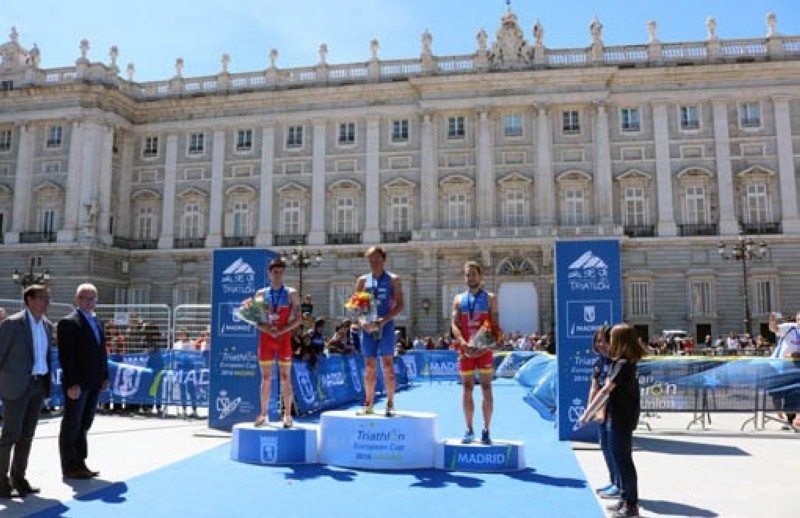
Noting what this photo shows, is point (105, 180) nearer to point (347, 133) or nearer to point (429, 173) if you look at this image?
point (347, 133)

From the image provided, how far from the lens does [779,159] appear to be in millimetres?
31891

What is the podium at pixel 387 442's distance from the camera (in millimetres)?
7508

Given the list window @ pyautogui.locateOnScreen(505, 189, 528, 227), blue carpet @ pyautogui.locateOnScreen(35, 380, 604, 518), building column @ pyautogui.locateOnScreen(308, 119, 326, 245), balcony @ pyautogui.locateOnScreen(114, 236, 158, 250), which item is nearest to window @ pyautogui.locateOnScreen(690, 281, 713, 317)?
window @ pyautogui.locateOnScreen(505, 189, 528, 227)

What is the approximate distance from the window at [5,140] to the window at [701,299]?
3641 centimetres

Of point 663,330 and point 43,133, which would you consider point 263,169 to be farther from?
point 663,330

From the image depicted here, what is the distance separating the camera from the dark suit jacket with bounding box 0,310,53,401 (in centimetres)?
644

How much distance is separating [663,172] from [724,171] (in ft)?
9.08

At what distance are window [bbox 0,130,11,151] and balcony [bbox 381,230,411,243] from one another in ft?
70.6

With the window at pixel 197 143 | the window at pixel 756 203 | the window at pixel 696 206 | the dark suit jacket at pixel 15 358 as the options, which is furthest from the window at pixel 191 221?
the dark suit jacket at pixel 15 358

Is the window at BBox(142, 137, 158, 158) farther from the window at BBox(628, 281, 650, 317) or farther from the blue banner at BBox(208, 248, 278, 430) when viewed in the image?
the blue banner at BBox(208, 248, 278, 430)

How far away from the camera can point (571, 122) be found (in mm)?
33438

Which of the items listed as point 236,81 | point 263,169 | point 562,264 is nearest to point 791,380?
point 562,264

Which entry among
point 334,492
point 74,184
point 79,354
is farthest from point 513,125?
point 334,492

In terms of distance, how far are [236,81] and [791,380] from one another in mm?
32931
